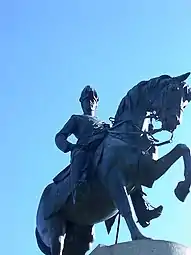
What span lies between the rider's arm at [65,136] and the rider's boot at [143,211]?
1190mm

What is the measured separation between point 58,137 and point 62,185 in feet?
2.41

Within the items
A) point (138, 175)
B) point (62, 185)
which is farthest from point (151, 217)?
point (62, 185)

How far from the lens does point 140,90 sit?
32.2ft

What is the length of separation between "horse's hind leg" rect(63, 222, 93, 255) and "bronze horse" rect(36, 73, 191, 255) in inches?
3.6

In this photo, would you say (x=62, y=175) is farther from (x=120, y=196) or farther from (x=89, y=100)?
(x=120, y=196)

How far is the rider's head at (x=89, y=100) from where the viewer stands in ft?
36.9

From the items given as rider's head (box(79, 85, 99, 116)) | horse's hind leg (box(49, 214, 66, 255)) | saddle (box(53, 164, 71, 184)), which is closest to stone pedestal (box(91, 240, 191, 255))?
horse's hind leg (box(49, 214, 66, 255))

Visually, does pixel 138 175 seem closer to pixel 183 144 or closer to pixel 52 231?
pixel 183 144

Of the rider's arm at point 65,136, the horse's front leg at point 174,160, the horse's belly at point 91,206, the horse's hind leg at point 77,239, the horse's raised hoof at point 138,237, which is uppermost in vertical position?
the rider's arm at point 65,136

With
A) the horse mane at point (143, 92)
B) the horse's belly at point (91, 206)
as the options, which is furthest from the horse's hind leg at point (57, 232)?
the horse mane at point (143, 92)

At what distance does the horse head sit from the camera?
9.18 metres

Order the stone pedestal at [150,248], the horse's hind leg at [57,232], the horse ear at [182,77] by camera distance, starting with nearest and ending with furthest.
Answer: the stone pedestal at [150,248], the horse ear at [182,77], the horse's hind leg at [57,232]

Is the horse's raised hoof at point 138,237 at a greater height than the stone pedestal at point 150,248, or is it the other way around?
the horse's raised hoof at point 138,237

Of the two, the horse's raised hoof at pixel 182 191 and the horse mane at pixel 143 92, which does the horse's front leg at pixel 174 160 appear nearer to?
the horse's raised hoof at pixel 182 191
